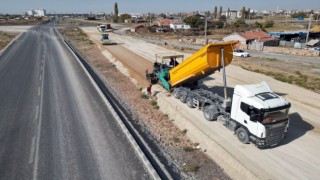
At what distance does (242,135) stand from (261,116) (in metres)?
1.83

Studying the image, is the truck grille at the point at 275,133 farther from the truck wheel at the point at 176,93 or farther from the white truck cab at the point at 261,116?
the truck wheel at the point at 176,93

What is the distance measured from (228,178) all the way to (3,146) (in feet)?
37.6

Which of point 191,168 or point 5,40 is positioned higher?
point 5,40

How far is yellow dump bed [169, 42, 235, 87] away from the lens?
53.7 feet

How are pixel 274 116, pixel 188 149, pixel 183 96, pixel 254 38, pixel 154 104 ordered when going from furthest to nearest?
pixel 254 38 → pixel 154 104 → pixel 183 96 → pixel 188 149 → pixel 274 116

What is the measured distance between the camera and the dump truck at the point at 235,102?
12656mm

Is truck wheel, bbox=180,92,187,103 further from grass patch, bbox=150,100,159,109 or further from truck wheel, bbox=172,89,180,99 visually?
grass patch, bbox=150,100,159,109

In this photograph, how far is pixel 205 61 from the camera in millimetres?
16594

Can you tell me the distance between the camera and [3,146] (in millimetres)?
13734

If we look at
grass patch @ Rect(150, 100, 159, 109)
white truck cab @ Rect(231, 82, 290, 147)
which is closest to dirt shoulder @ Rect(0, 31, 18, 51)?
grass patch @ Rect(150, 100, 159, 109)

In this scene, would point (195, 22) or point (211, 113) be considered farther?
point (195, 22)

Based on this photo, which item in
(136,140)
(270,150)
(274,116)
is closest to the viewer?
(274,116)

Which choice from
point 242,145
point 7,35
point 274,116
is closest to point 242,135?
point 242,145

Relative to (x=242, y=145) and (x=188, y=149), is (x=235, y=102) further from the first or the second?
(x=188, y=149)
